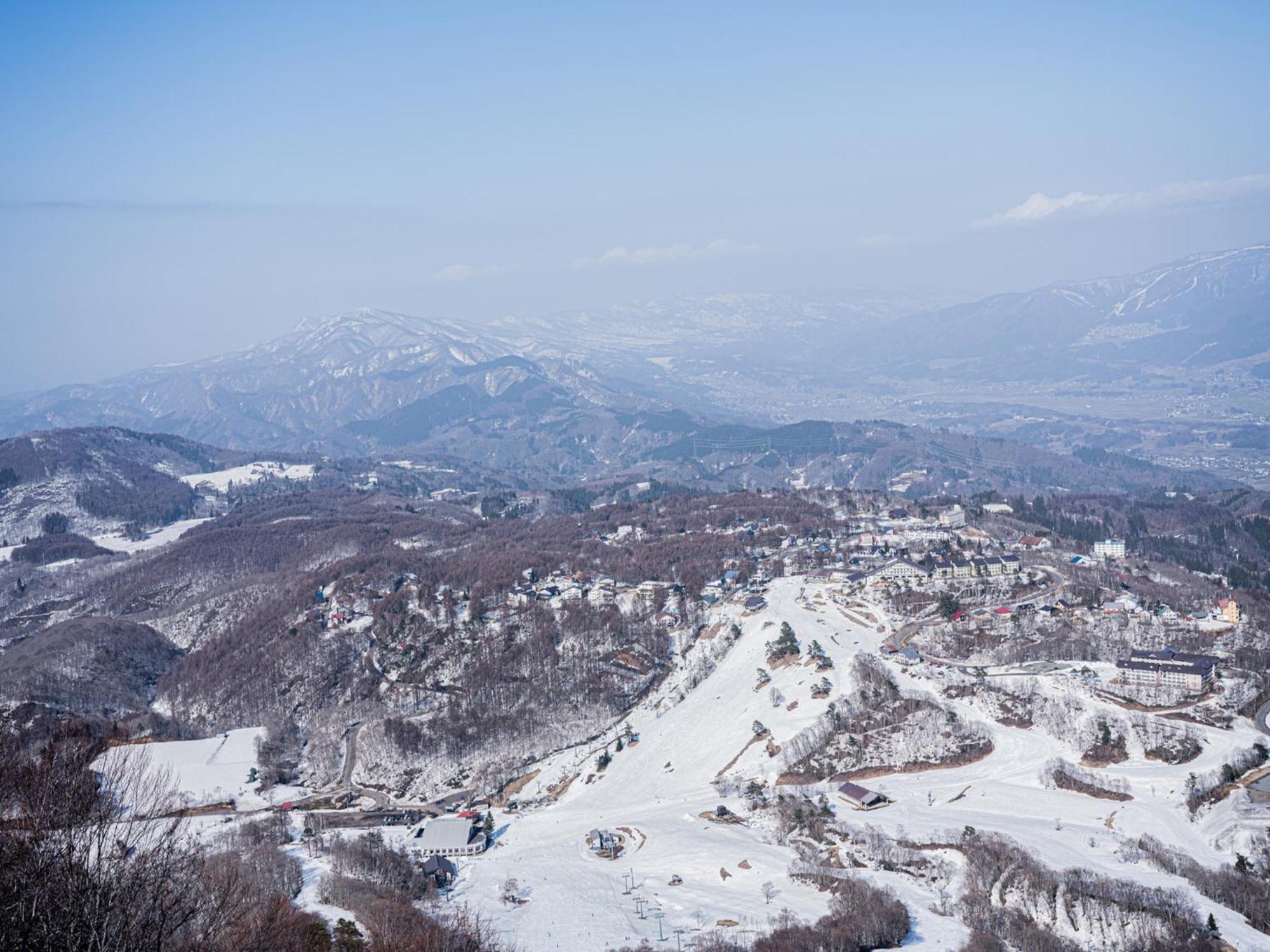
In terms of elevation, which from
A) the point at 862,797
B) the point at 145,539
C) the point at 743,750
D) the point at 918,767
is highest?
the point at 862,797

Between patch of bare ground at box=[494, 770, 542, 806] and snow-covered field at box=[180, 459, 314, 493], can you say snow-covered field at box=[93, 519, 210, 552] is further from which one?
patch of bare ground at box=[494, 770, 542, 806]

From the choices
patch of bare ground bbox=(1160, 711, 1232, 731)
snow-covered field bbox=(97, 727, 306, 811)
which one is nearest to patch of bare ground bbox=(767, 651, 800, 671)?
patch of bare ground bbox=(1160, 711, 1232, 731)

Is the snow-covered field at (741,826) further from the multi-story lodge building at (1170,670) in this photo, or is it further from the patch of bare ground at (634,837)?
the multi-story lodge building at (1170,670)

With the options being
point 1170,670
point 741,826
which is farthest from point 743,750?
point 1170,670

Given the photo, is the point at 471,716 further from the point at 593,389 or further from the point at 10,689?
the point at 593,389

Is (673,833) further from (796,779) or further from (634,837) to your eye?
(796,779)

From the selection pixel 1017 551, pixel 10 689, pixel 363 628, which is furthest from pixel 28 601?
pixel 1017 551

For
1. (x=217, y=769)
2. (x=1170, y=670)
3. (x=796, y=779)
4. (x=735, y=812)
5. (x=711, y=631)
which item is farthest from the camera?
(x=711, y=631)
